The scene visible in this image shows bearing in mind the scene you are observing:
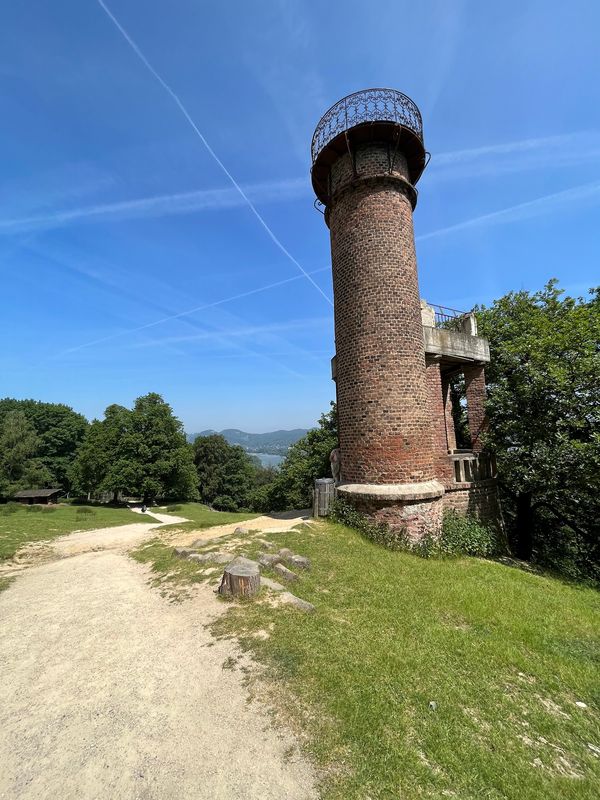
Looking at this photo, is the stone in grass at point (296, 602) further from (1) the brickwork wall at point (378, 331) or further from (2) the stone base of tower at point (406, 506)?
(1) the brickwork wall at point (378, 331)

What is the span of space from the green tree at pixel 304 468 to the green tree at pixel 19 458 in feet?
88.4

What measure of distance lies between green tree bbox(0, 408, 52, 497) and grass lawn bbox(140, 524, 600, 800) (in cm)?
4408

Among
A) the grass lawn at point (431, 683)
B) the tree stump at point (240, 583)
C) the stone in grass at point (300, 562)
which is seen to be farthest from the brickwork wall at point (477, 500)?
the tree stump at point (240, 583)

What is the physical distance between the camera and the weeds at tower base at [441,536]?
390 inches

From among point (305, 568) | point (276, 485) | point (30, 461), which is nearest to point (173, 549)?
point (305, 568)

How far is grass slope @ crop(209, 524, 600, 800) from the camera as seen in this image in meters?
3.25

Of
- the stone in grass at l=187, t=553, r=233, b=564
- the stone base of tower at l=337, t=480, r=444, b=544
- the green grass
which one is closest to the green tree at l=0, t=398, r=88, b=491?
the green grass

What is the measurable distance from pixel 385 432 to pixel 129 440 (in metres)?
29.4

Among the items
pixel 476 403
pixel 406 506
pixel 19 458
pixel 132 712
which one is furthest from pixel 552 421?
pixel 19 458

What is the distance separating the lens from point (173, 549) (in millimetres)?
9680

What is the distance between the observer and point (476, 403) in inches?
530

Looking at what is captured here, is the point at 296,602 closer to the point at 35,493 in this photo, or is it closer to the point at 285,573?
the point at 285,573

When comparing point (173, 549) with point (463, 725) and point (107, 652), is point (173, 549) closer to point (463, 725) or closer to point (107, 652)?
point (107, 652)

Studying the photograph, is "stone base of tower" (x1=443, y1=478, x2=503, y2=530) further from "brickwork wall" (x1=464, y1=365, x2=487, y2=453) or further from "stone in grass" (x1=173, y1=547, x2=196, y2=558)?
"stone in grass" (x1=173, y1=547, x2=196, y2=558)
